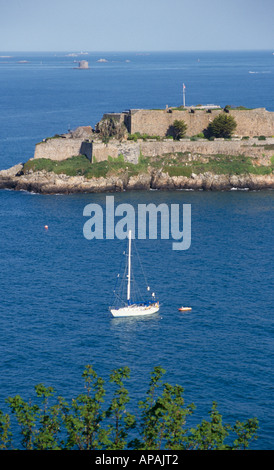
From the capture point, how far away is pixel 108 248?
65.7 m

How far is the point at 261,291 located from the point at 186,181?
33.7m

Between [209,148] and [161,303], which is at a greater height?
[209,148]

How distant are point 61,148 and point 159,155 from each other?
10896 millimetres

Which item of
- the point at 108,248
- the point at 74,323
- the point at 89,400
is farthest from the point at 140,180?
the point at 89,400

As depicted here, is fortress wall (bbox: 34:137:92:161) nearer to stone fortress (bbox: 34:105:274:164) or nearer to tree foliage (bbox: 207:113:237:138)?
stone fortress (bbox: 34:105:274:164)

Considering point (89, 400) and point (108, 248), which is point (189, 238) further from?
point (89, 400)

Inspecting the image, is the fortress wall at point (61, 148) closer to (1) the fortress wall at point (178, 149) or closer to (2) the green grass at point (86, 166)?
(2) the green grass at point (86, 166)

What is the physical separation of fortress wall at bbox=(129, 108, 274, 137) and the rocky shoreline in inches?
345

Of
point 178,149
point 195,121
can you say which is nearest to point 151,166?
point 178,149

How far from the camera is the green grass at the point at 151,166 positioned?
87.0 meters

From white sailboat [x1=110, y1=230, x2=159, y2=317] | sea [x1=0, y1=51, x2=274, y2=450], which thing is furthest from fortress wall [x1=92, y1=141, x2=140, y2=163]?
white sailboat [x1=110, y1=230, x2=159, y2=317]

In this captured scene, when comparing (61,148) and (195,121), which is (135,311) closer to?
(61,148)

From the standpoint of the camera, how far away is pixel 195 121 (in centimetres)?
9569

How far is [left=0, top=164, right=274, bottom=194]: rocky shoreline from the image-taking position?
8562cm
